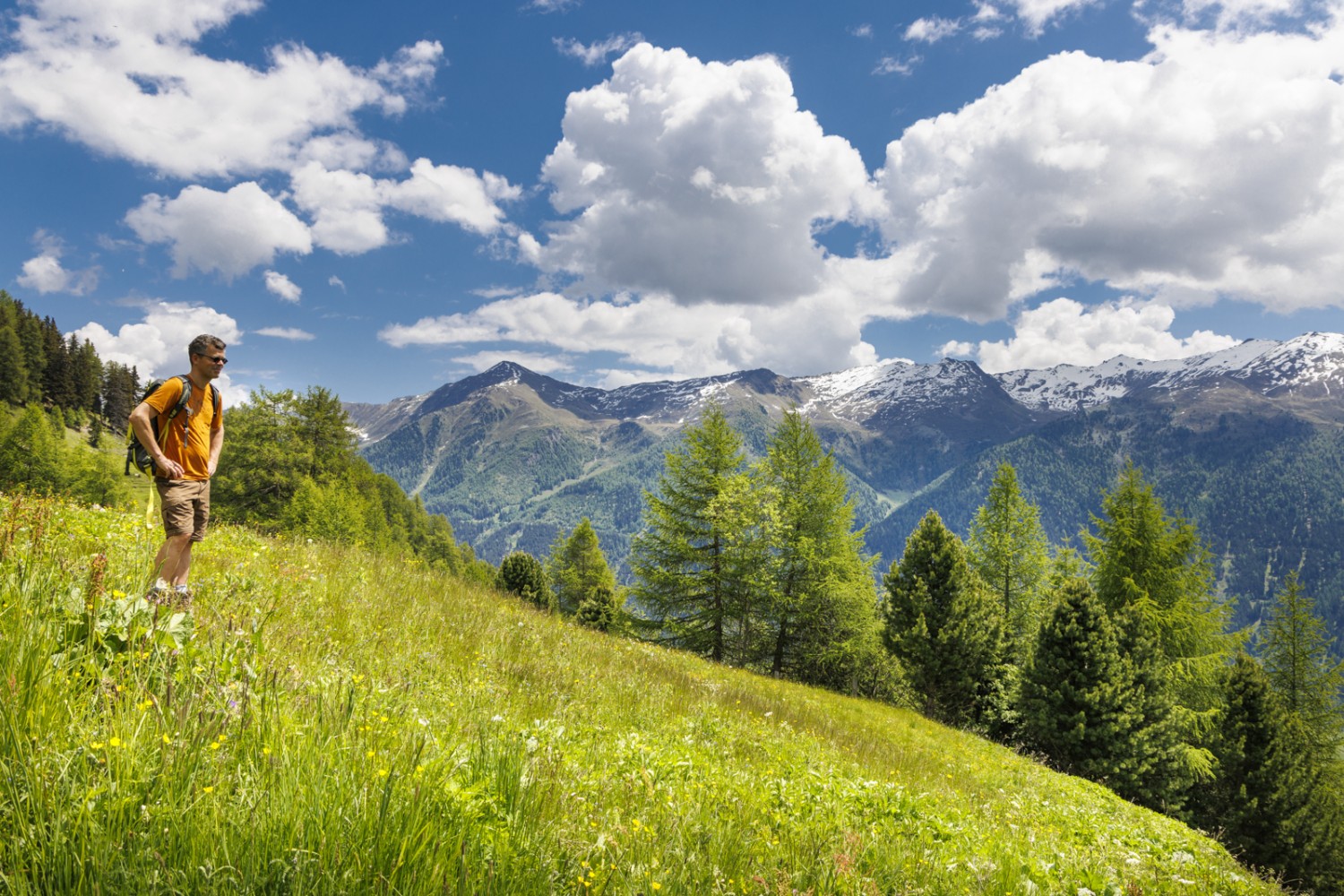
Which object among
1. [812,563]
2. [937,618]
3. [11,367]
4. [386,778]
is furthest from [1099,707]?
[11,367]

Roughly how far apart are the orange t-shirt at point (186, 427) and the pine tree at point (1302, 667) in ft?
173

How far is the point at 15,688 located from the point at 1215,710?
37.4m

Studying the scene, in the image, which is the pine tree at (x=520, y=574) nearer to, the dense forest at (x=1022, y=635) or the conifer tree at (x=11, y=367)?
the dense forest at (x=1022, y=635)

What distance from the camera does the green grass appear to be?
6.29 feet

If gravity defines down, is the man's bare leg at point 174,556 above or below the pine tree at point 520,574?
above

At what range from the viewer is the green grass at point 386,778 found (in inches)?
75.5

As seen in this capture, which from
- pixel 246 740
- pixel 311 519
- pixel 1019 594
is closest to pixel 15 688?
pixel 246 740

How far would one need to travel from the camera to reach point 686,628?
30.3 meters

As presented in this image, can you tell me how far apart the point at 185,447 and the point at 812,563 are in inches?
1002

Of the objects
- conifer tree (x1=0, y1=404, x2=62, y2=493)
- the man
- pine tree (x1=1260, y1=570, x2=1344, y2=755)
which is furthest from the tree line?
conifer tree (x1=0, y1=404, x2=62, y2=493)

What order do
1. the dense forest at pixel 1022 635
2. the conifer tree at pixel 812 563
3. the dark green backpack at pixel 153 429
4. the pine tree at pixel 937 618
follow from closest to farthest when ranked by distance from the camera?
the dark green backpack at pixel 153 429
the dense forest at pixel 1022 635
the conifer tree at pixel 812 563
the pine tree at pixel 937 618

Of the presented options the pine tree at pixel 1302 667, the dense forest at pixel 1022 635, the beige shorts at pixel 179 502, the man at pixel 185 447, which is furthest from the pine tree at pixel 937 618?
the beige shorts at pixel 179 502

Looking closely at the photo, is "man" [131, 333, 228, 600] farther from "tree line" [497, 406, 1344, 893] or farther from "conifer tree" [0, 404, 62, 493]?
"conifer tree" [0, 404, 62, 493]

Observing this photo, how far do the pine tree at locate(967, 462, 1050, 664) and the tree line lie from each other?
4458 mm
